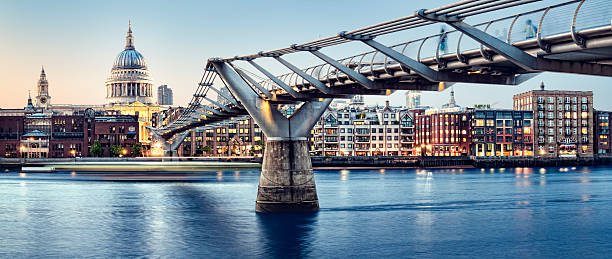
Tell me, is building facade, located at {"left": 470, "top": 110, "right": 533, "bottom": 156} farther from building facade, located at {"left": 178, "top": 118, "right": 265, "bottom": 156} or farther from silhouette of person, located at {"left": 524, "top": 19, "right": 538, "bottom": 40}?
silhouette of person, located at {"left": 524, "top": 19, "right": 538, "bottom": 40}

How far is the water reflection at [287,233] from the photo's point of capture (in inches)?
1479

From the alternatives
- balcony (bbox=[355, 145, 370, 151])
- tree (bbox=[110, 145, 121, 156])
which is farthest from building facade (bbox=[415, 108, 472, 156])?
tree (bbox=[110, 145, 121, 156])

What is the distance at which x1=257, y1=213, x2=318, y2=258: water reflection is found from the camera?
3756 centimetres

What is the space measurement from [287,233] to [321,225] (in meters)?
4.15

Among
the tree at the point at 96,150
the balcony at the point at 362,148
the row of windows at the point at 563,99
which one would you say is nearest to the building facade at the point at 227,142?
the tree at the point at 96,150

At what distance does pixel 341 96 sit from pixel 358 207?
19.9 metres

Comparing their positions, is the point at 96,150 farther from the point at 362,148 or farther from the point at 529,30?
the point at 529,30

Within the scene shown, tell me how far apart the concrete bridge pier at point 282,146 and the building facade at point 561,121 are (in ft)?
470

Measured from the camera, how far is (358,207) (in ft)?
193

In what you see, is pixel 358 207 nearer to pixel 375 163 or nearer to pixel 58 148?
pixel 375 163

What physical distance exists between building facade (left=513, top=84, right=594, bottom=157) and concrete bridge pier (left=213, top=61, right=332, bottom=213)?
14316 centimetres

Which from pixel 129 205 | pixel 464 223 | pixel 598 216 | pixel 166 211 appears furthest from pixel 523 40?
pixel 129 205

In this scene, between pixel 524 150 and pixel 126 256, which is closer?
pixel 126 256

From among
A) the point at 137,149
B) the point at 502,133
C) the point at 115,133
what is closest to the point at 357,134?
the point at 502,133
